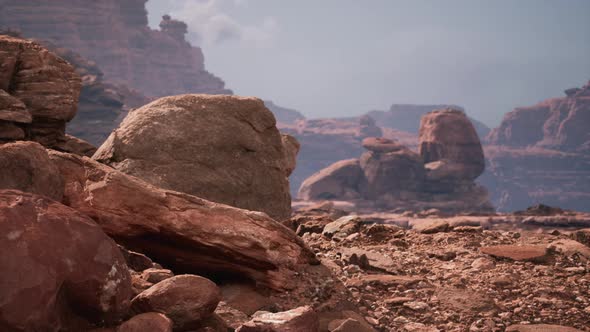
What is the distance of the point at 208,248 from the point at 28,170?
1921mm

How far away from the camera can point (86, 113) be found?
69688 millimetres

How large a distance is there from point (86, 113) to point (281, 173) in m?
67.5

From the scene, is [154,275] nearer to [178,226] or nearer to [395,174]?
[178,226]

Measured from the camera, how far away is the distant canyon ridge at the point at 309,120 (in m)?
117

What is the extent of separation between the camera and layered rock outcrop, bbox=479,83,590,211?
14175 cm

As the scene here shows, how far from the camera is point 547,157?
14662 centimetres

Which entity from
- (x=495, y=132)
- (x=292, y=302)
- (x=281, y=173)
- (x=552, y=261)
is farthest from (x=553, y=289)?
(x=495, y=132)

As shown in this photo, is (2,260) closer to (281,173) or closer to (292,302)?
(292,302)

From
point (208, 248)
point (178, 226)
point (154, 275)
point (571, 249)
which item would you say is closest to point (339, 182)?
point (571, 249)

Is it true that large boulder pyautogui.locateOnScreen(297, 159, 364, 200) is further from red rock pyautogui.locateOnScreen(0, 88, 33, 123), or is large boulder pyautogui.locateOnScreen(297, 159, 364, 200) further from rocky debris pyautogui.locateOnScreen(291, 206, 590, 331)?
red rock pyautogui.locateOnScreen(0, 88, 33, 123)

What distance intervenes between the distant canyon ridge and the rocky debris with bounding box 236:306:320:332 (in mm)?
88807

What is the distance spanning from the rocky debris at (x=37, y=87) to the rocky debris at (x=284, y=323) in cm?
522

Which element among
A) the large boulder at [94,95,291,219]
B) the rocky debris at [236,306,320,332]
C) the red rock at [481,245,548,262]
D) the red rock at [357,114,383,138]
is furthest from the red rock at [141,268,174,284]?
the red rock at [357,114,383,138]

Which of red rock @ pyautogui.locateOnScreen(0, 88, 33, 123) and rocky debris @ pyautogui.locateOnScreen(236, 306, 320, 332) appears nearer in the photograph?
rocky debris @ pyautogui.locateOnScreen(236, 306, 320, 332)
